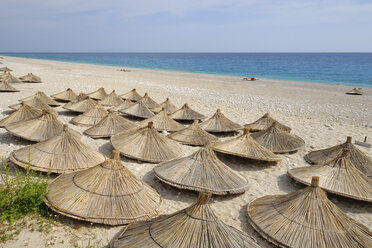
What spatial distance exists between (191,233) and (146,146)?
10.3ft

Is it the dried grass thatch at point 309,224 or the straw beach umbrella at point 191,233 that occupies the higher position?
the straw beach umbrella at point 191,233

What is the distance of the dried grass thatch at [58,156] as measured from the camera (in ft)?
15.1

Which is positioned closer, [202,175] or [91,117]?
[202,175]

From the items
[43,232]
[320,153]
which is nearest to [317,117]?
[320,153]

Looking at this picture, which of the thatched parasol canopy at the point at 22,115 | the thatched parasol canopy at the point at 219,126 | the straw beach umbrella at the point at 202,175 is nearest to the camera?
the straw beach umbrella at the point at 202,175

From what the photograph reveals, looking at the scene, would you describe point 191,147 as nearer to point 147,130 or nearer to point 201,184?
point 147,130

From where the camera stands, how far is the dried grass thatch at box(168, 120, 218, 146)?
706 centimetres

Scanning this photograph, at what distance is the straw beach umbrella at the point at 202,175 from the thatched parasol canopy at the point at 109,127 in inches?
93.2

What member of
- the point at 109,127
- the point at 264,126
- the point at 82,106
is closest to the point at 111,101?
the point at 82,106

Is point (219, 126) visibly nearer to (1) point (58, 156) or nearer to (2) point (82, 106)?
(2) point (82, 106)

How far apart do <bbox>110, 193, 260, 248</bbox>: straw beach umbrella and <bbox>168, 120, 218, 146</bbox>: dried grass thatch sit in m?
3.95

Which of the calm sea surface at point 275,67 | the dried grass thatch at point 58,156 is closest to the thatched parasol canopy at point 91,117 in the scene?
the dried grass thatch at point 58,156

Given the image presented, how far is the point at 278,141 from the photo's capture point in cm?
704

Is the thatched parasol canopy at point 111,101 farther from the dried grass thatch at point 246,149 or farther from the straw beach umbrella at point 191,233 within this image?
the straw beach umbrella at point 191,233
